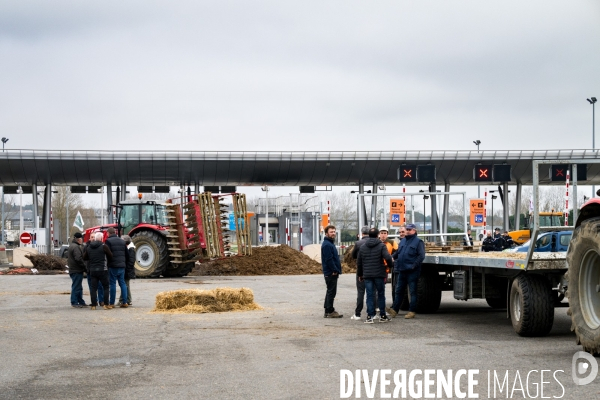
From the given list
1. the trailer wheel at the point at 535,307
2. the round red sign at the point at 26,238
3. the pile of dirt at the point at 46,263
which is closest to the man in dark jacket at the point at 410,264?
the trailer wheel at the point at 535,307

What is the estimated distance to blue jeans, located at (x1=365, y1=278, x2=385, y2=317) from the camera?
15266 millimetres

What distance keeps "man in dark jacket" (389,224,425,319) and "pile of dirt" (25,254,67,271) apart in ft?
81.0

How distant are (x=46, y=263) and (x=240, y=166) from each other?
1104cm

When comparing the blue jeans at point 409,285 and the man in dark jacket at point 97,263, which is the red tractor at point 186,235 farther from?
the blue jeans at point 409,285

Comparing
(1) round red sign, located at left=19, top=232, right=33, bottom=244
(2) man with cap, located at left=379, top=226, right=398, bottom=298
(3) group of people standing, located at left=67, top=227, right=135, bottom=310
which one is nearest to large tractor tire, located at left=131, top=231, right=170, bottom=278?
(3) group of people standing, located at left=67, top=227, right=135, bottom=310

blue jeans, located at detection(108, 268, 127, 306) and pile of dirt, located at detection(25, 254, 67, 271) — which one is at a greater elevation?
blue jeans, located at detection(108, 268, 127, 306)

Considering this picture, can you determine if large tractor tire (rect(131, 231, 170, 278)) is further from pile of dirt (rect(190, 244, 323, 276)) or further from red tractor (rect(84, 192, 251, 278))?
pile of dirt (rect(190, 244, 323, 276))

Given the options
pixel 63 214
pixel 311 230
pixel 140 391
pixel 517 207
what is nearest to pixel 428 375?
pixel 140 391

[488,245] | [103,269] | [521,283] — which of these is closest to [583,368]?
[521,283]

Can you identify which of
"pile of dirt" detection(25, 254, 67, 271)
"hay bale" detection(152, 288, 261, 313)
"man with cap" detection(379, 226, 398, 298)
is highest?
"man with cap" detection(379, 226, 398, 298)

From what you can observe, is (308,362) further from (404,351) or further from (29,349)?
(29,349)

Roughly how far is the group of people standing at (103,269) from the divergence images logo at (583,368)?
36.9 ft

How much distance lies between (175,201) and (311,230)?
22185 millimetres

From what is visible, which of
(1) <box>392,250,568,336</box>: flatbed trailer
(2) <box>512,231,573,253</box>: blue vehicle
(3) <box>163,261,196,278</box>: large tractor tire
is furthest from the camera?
(3) <box>163,261,196,278</box>: large tractor tire
